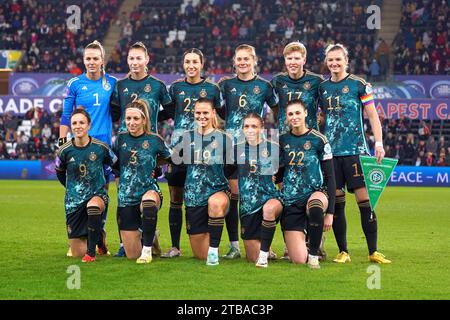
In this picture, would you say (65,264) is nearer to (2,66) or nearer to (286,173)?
(286,173)

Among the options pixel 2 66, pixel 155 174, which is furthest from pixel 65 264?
pixel 2 66

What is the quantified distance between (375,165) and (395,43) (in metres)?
23.3

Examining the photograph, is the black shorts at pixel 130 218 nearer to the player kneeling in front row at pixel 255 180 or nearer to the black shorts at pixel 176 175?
the black shorts at pixel 176 175

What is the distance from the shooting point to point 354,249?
9703mm

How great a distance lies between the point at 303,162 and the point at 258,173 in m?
0.45

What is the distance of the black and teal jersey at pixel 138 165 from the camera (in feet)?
27.6

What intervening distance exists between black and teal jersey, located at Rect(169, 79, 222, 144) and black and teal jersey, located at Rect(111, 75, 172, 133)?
173mm

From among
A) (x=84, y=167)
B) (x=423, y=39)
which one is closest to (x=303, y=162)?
(x=84, y=167)

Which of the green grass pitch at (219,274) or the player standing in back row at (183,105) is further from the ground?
the player standing in back row at (183,105)

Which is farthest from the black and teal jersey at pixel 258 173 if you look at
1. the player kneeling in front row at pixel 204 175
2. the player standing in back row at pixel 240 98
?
the player standing in back row at pixel 240 98

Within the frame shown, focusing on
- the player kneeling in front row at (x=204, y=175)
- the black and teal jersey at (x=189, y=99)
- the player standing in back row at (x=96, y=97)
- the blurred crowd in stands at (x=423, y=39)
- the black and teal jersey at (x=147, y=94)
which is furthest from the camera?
the blurred crowd in stands at (x=423, y=39)

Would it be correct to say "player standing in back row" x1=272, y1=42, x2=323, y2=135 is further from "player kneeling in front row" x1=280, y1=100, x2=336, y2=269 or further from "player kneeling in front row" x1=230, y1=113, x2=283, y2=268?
"player kneeling in front row" x1=230, y1=113, x2=283, y2=268

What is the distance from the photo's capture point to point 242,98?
28.1 feet

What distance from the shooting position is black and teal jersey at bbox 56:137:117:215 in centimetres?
856
